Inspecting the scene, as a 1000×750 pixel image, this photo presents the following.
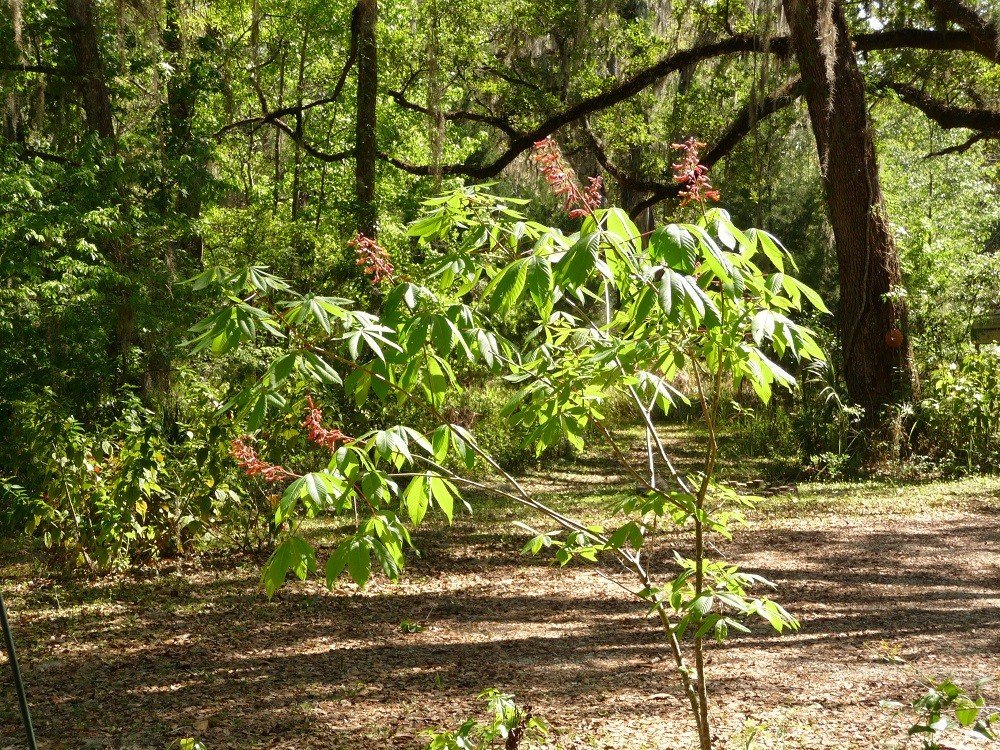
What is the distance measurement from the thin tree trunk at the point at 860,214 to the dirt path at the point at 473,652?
129 inches

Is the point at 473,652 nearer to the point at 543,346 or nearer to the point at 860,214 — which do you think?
the point at 543,346

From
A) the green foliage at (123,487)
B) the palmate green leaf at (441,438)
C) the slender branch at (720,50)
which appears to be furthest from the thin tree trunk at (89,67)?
the palmate green leaf at (441,438)

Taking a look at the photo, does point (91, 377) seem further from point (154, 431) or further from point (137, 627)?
point (137, 627)

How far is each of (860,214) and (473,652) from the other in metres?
7.54

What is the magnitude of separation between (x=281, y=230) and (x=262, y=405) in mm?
7563

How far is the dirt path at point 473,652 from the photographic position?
367 cm

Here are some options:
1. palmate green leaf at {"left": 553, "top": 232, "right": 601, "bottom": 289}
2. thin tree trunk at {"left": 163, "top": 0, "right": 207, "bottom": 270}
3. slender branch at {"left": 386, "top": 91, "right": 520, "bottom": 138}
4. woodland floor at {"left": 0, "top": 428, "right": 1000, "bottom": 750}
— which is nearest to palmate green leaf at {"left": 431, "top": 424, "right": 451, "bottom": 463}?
palmate green leaf at {"left": 553, "top": 232, "right": 601, "bottom": 289}

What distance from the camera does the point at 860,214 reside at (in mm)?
10227

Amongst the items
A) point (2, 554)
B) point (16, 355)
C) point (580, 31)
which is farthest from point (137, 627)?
point (580, 31)

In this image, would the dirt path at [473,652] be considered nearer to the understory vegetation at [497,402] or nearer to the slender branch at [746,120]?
the understory vegetation at [497,402]

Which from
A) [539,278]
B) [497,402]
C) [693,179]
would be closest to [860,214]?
[497,402]

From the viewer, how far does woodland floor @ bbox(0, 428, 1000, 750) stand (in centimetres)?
367

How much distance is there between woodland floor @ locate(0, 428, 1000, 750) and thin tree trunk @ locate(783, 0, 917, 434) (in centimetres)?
320

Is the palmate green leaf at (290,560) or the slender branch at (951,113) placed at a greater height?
the slender branch at (951,113)
